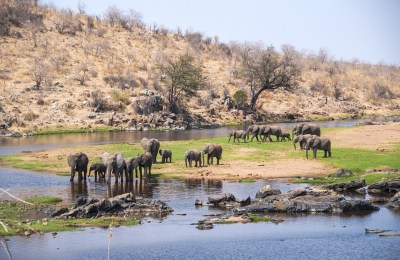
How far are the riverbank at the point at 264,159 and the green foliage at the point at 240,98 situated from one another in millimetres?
34102

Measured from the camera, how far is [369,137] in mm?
59062

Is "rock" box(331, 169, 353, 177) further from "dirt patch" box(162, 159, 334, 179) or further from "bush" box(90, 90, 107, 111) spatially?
"bush" box(90, 90, 107, 111)

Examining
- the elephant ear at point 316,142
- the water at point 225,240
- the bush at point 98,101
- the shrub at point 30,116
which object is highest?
the bush at point 98,101

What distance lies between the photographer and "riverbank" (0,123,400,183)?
41.6 meters

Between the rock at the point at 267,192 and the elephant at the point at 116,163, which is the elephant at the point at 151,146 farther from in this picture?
the rock at the point at 267,192

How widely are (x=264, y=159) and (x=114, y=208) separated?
61.7ft

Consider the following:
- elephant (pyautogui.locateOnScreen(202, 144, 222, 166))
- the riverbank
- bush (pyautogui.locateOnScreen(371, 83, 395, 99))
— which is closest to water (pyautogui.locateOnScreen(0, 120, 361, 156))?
the riverbank

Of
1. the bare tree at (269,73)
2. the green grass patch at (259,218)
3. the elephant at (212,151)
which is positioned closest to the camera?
the green grass patch at (259,218)

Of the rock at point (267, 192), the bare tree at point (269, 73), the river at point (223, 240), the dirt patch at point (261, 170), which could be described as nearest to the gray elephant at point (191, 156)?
the dirt patch at point (261, 170)

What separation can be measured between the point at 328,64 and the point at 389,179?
Result: 111 m

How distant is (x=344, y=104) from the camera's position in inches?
4397

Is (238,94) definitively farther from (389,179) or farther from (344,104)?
(389,179)

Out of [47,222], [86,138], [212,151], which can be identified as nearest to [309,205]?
[47,222]

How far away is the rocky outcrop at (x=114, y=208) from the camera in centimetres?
2925
